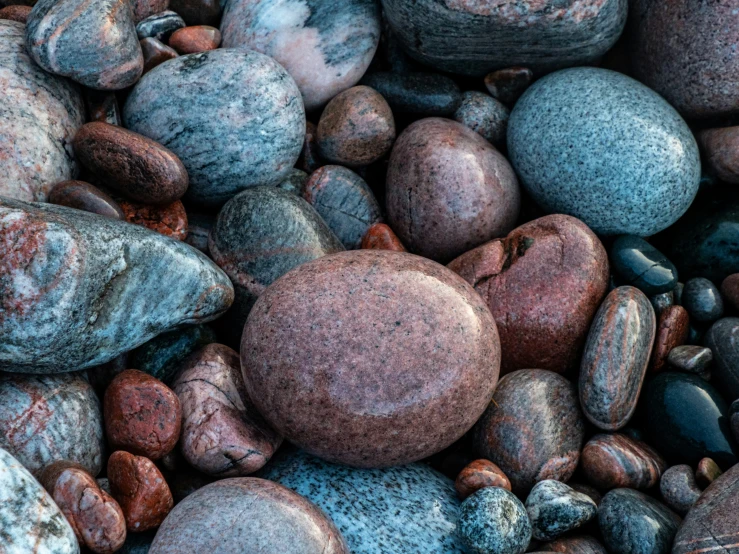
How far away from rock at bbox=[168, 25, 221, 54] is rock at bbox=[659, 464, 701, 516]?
3.78 meters

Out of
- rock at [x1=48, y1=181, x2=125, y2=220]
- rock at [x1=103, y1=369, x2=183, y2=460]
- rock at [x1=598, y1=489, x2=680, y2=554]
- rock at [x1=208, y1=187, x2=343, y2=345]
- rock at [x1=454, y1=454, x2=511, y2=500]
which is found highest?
rock at [x1=48, y1=181, x2=125, y2=220]

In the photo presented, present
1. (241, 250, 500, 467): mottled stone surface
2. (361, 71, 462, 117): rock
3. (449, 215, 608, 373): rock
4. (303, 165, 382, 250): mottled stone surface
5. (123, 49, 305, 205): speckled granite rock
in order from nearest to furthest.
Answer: (241, 250, 500, 467): mottled stone surface, (449, 215, 608, 373): rock, (123, 49, 305, 205): speckled granite rock, (303, 165, 382, 250): mottled stone surface, (361, 71, 462, 117): rock

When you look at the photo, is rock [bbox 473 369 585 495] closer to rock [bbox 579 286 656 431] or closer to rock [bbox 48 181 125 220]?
rock [bbox 579 286 656 431]

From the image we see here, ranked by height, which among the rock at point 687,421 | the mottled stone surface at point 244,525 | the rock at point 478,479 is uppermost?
the mottled stone surface at point 244,525

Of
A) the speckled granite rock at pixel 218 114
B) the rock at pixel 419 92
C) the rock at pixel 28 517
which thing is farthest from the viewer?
the rock at pixel 419 92

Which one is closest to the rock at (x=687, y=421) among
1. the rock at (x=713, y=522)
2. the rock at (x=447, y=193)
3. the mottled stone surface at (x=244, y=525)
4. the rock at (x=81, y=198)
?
the rock at (x=713, y=522)

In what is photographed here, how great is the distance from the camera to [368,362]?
9.92 ft

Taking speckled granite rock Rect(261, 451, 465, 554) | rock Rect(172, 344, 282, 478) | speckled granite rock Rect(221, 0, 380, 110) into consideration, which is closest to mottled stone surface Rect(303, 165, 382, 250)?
speckled granite rock Rect(221, 0, 380, 110)

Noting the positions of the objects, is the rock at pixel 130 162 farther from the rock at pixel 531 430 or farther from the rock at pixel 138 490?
the rock at pixel 531 430

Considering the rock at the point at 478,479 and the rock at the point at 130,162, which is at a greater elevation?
the rock at the point at 130,162

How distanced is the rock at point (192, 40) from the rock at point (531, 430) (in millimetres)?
2940

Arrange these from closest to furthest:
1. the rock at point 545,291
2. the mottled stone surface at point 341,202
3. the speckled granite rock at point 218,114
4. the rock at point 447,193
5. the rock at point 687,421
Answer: the rock at point 687,421, the rock at point 545,291, the speckled granite rock at point 218,114, the rock at point 447,193, the mottled stone surface at point 341,202

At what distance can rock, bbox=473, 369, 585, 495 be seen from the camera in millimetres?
3402

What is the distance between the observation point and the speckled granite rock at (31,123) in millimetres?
3455
